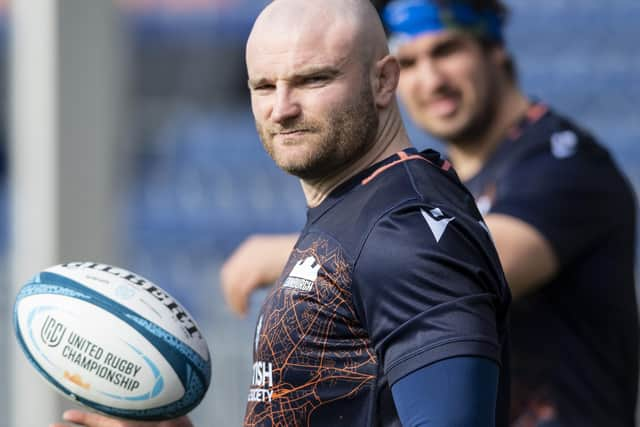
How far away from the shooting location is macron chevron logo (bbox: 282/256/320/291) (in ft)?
5.83

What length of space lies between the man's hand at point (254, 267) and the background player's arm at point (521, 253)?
0.52m

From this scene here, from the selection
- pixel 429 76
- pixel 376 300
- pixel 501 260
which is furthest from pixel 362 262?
pixel 429 76

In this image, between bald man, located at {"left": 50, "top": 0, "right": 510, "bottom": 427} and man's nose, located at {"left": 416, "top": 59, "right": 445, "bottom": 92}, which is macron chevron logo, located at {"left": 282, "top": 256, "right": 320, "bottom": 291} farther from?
man's nose, located at {"left": 416, "top": 59, "right": 445, "bottom": 92}

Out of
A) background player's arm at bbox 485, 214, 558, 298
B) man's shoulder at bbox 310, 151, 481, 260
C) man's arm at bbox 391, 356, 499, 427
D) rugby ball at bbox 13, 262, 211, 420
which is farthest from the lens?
background player's arm at bbox 485, 214, 558, 298

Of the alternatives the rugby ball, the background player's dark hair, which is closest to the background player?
the background player's dark hair

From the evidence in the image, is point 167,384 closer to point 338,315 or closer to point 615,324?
point 338,315

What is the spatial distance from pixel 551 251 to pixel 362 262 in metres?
1.16

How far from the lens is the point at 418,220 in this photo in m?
1.69

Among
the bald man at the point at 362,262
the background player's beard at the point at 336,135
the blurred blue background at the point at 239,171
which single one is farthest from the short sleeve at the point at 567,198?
the blurred blue background at the point at 239,171

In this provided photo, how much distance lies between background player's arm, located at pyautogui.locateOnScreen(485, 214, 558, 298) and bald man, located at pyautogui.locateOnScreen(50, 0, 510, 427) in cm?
75

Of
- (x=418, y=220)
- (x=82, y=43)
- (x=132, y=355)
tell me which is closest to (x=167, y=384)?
(x=132, y=355)

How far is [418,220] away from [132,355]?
2.20ft

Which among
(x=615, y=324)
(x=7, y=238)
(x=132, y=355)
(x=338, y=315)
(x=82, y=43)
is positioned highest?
(x=82, y=43)

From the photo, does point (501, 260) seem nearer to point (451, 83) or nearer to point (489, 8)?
point (451, 83)
